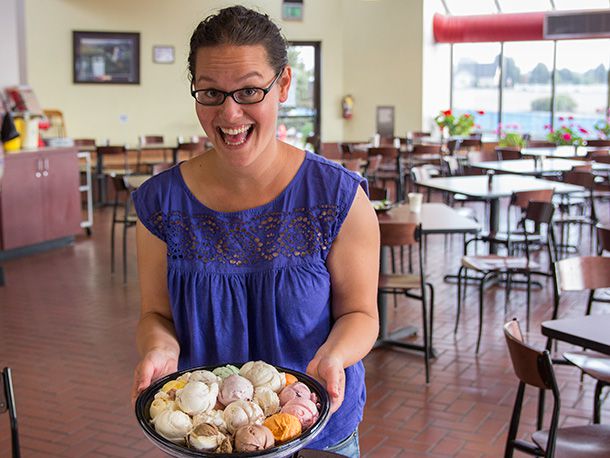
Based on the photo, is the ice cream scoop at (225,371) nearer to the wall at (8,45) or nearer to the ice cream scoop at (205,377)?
the ice cream scoop at (205,377)

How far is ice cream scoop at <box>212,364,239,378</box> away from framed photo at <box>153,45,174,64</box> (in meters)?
12.0

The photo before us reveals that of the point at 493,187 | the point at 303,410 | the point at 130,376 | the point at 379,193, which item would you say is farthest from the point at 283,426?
the point at 493,187

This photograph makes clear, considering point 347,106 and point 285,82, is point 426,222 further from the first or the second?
point 347,106

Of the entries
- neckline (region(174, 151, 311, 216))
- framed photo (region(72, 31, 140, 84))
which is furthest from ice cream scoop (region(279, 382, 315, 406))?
framed photo (region(72, 31, 140, 84))

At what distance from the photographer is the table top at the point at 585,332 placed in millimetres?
2613

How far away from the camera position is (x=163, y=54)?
12.9 meters

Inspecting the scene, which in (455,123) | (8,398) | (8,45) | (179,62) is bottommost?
(8,398)

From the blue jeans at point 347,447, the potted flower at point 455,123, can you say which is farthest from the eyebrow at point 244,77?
the potted flower at point 455,123

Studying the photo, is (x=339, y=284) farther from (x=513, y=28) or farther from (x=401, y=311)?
(x=513, y=28)

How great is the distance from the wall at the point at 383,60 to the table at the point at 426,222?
903 cm

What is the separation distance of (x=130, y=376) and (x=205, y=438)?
3.46 meters

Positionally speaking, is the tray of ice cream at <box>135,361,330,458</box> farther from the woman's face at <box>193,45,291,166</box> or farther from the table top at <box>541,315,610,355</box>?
the table top at <box>541,315,610,355</box>

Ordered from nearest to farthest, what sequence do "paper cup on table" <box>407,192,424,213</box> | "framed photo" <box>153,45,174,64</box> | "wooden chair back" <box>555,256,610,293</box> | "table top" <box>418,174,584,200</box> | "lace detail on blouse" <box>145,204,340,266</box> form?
"lace detail on blouse" <box>145,204,340,266</box> → "wooden chair back" <box>555,256,610,293</box> → "paper cup on table" <box>407,192,424,213</box> → "table top" <box>418,174,584,200</box> → "framed photo" <box>153,45,174,64</box>

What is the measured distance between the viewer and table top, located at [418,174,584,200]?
614 centimetres
